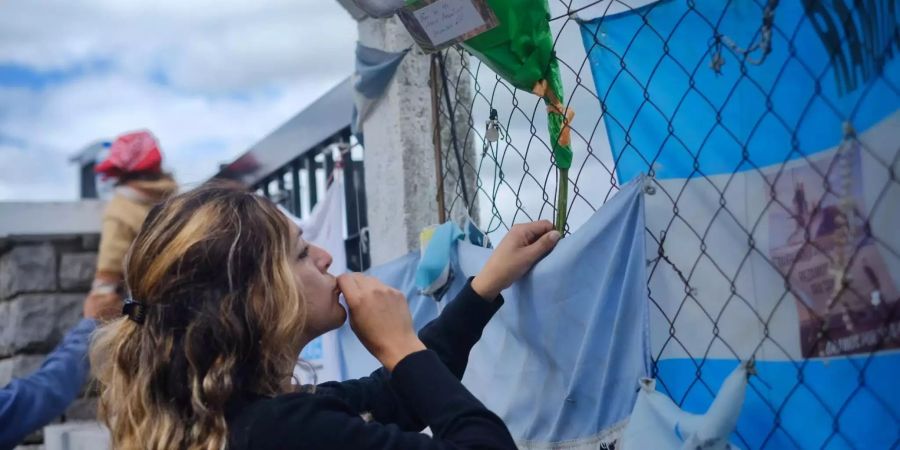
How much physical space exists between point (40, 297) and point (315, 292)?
15.4ft

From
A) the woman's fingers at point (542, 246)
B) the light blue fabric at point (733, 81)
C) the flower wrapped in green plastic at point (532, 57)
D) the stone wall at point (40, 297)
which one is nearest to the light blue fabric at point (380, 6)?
the flower wrapped in green plastic at point (532, 57)

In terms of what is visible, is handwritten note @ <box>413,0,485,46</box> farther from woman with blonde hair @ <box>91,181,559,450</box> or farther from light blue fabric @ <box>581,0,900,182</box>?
woman with blonde hair @ <box>91,181,559,450</box>

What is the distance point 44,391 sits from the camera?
→ 113 inches

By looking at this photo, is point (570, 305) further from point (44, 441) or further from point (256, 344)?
point (44, 441)

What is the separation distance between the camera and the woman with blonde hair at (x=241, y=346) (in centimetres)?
170

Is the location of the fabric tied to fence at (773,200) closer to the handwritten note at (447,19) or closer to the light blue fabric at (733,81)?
the light blue fabric at (733,81)

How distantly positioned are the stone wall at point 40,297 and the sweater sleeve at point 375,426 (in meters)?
4.77

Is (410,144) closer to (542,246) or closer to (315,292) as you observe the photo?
(542,246)

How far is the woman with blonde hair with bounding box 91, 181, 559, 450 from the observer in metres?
1.70

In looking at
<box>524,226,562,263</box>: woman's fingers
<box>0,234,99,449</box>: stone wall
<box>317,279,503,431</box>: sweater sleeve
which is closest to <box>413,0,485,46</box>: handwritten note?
<box>524,226,562,263</box>: woman's fingers

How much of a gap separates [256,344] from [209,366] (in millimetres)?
91

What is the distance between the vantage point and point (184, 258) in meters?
1.79

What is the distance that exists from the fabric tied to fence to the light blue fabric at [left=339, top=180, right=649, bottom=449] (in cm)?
5

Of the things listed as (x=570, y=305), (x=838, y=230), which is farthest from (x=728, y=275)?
(x=570, y=305)
